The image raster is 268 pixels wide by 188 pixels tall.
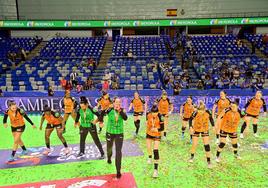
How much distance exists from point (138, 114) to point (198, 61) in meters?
13.6

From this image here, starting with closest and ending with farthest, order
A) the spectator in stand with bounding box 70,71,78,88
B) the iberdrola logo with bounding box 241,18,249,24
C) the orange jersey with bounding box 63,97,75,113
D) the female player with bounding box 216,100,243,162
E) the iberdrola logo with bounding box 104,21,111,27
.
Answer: the female player with bounding box 216,100,243,162, the orange jersey with bounding box 63,97,75,113, the spectator in stand with bounding box 70,71,78,88, the iberdrola logo with bounding box 241,18,249,24, the iberdrola logo with bounding box 104,21,111,27

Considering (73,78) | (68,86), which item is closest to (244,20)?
(73,78)

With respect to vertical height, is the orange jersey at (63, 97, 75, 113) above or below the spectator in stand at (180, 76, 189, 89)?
below

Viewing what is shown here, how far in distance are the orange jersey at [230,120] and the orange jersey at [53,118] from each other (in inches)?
230

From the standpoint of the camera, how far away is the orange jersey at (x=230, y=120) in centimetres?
865

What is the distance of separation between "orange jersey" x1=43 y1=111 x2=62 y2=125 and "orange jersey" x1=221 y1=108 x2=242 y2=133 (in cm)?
584

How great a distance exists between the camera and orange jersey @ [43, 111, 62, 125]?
30.0 ft

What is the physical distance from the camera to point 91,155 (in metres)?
9.60

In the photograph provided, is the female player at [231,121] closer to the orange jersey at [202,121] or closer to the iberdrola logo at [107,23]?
the orange jersey at [202,121]

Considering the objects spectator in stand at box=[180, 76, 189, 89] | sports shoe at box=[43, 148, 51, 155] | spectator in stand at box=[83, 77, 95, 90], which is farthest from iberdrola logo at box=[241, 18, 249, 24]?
sports shoe at box=[43, 148, 51, 155]

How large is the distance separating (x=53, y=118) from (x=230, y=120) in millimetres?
6213

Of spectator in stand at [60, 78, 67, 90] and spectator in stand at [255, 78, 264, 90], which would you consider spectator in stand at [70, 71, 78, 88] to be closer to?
spectator in stand at [60, 78, 67, 90]

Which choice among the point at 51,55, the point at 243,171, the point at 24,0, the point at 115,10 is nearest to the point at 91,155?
the point at 243,171

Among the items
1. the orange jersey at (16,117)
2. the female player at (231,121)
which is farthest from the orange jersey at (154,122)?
the orange jersey at (16,117)
